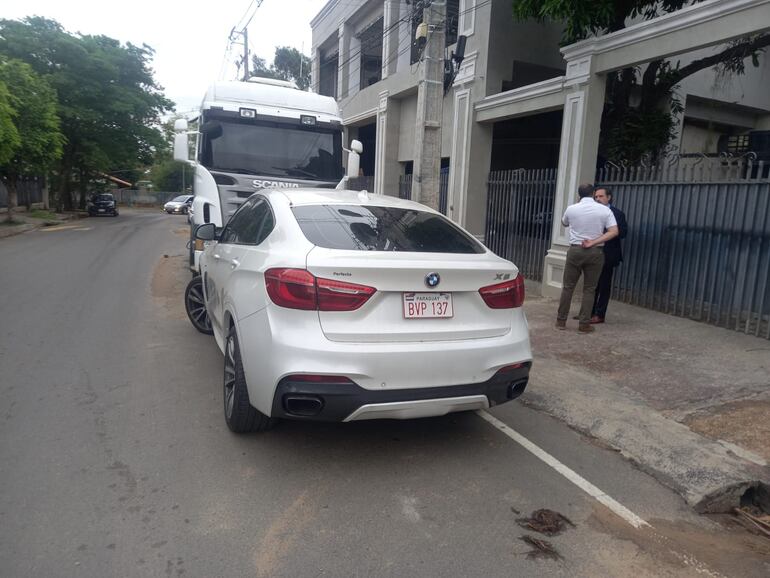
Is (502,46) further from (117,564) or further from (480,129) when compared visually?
(117,564)

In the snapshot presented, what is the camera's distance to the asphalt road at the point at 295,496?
2762 millimetres

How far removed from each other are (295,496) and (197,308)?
13.9 feet

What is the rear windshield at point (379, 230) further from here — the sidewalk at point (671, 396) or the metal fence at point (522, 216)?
the metal fence at point (522, 216)

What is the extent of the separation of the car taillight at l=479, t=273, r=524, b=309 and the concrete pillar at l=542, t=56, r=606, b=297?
5.34 metres

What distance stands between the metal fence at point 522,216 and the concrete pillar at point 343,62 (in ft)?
38.4

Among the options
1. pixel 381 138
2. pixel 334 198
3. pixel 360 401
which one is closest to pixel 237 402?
pixel 360 401

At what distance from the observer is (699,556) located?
289 cm

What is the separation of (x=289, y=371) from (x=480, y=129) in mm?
10500

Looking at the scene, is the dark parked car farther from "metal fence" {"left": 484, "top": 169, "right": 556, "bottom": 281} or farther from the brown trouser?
the brown trouser

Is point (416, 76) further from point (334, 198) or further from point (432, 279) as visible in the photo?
point (432, 279)

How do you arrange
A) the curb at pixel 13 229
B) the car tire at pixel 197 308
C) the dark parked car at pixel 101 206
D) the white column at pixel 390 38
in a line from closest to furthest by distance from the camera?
the car tire at pixel 197 308 < the white column at pixel 390 38 < the curb at pixel 13 229 < the dark parked car at pixel 101 206

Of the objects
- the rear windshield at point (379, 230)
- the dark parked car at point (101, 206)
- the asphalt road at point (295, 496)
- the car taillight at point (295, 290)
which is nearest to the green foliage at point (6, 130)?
the asphalt road at point (295, 496)

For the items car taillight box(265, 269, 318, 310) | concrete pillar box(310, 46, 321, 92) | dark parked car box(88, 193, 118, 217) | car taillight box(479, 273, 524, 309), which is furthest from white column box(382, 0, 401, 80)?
dark parked car box(88, 193, 118, 217)

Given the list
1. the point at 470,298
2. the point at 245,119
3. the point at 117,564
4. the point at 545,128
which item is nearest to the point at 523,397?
the point at 470,298
